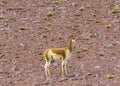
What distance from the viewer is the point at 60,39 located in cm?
2444

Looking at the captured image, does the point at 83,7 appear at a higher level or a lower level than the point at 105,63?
higher

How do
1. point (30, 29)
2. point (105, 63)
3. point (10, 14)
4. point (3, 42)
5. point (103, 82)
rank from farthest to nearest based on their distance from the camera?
point (10, 14), point (30, 29), point (3, 42), point (105, 63), point (103, 82)

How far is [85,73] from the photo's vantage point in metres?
18.8

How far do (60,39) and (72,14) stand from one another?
13.7ft

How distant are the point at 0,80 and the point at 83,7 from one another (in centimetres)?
1214

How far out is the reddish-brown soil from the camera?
18.4 metres

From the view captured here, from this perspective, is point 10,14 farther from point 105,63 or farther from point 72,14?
point 105,63

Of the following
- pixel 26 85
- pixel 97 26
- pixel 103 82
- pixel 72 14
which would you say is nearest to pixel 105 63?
pixel 103 82

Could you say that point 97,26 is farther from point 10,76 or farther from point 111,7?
point 10,76

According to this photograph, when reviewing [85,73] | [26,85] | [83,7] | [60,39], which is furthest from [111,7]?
[26,85]

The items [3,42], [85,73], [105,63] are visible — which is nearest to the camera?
[85,73]

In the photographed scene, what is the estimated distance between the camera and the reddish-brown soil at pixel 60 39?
60.5 ft

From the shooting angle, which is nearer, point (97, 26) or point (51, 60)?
point (51, 60)

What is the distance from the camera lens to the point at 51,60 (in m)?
18.2
